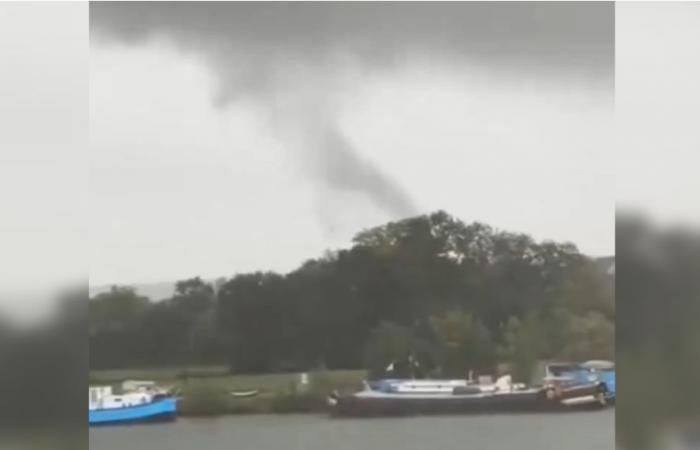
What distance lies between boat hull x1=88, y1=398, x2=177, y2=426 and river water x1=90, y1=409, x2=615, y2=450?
0.02m

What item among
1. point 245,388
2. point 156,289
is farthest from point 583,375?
point 156,289

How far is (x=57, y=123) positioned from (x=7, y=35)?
0.28 m

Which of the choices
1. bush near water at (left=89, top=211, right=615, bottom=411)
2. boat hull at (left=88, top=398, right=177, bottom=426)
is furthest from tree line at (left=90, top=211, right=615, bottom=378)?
boat hull at (left=88, top=398, right=177, bottom=426)

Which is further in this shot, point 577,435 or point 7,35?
point 577,435

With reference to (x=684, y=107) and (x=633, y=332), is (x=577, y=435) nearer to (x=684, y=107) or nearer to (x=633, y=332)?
(x=633, y=332)

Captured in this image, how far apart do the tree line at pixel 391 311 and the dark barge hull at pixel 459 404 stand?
0.27ft

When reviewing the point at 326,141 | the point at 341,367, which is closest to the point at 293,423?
the point at 341,367

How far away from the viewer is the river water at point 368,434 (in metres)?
2.33

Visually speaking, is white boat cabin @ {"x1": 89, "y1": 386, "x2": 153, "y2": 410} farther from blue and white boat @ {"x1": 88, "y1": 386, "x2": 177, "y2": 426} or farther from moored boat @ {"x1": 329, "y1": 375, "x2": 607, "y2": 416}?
moored boat @ {"x1": 329, "y1": 375, "x2": 607, "y2": 416}

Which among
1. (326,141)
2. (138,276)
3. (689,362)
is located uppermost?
(326,141)

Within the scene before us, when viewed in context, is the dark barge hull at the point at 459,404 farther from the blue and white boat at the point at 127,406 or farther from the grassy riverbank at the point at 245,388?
the blue and white boat at the point at 127,406

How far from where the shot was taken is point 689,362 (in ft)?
7.96

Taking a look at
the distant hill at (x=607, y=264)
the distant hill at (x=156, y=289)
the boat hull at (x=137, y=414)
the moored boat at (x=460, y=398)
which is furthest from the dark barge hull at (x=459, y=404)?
the distant hill at (x=156, y=289)

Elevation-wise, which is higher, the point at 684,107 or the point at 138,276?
the point at 684,107
